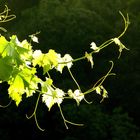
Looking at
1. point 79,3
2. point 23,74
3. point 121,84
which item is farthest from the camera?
point 79,3

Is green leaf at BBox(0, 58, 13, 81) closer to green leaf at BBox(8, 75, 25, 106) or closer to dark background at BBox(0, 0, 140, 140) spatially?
green leaf at BBox(8, 75, 25, 106)

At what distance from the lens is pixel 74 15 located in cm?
1487

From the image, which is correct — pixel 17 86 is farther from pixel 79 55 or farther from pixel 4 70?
pixel 79 55

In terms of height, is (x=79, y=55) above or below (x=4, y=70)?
above

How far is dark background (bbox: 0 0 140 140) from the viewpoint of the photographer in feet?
42.4

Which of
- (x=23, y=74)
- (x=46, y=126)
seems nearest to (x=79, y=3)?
(x=46, y=126)

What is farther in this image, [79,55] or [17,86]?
[79,55]

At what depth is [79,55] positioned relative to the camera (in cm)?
1487

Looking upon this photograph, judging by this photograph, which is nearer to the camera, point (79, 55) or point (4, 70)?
point (4, 70)

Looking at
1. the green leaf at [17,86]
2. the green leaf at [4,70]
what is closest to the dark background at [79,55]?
the green leaf at [17,86]

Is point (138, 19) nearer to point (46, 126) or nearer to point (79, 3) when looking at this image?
point (79, 3)

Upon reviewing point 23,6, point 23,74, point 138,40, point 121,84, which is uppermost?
→ point 23,6

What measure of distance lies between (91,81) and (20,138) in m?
2.78

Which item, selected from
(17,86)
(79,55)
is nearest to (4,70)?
(17,86)
